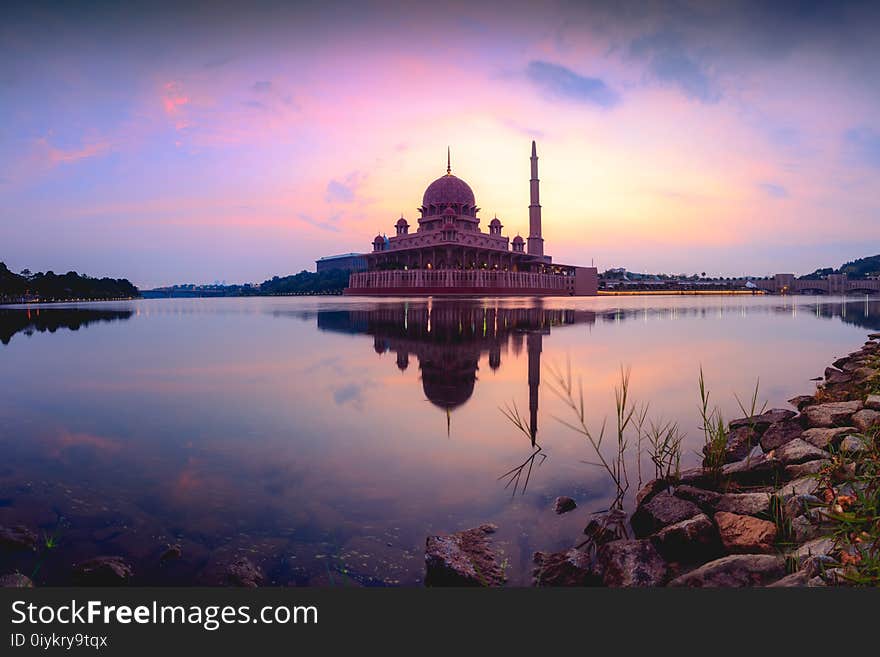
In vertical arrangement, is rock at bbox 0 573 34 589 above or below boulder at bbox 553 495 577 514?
above

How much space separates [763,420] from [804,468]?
3.00 meters

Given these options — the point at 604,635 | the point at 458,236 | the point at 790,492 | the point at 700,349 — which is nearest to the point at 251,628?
the point at 604,635

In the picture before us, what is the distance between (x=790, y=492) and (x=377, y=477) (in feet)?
15.8

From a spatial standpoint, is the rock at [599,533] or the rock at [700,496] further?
the rock at [700,496]

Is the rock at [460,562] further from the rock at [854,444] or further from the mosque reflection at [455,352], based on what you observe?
the rock at [854,444]

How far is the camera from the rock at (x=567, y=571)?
4.30 meters

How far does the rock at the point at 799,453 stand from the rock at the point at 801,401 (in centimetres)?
424

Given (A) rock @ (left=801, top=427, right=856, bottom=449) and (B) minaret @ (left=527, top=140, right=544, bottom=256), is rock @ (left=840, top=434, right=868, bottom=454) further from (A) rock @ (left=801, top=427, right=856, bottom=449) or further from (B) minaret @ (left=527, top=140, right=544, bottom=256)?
(B) minaret @ (left=527, top=140, right=544, bottom=256)

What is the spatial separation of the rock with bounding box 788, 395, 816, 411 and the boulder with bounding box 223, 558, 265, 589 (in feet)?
35.5

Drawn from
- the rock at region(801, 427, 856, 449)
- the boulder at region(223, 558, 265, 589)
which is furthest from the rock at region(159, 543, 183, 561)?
the rock at region(801, 427, 856, 449)

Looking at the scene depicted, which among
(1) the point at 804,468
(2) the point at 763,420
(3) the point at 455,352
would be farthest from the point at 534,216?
(1) the point at 804,468

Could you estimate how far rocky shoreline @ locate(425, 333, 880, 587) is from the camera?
13.0 feet

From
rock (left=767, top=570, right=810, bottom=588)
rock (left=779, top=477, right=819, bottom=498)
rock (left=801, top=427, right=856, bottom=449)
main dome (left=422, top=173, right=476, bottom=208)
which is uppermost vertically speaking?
main dome (left=422, top=173, right=476, bottom=208)

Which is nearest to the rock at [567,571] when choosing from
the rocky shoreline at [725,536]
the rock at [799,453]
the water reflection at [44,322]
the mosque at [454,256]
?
the rocky shoreline at [725,536]
